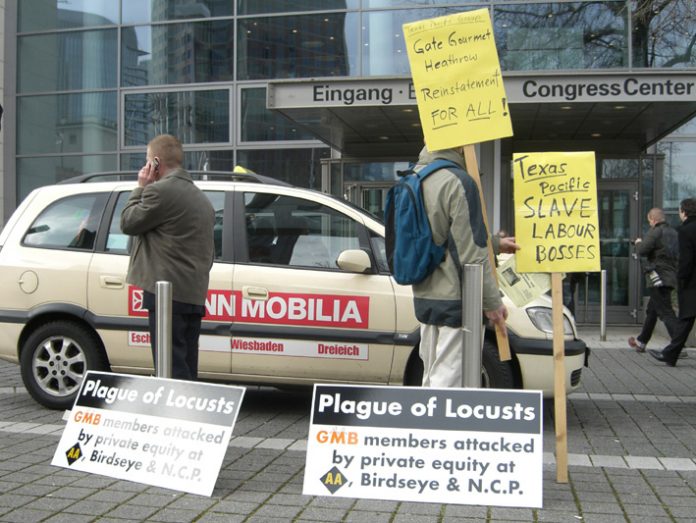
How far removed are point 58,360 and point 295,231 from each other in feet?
7.02

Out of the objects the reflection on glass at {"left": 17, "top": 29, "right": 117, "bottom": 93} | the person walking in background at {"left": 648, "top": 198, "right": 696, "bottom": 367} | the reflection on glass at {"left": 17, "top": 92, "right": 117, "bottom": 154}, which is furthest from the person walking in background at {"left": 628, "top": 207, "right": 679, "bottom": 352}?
the reflection on glass at {"left": 17, "top": 29, "right": 117, "bottom": 93}

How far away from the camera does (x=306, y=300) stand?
609cm

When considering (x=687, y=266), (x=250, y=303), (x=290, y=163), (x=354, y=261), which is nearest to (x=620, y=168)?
(x=687, y=266)

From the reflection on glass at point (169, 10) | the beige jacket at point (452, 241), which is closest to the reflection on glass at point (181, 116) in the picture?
the reflection on glass at point (169, 10)

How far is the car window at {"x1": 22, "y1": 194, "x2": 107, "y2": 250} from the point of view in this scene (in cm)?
662

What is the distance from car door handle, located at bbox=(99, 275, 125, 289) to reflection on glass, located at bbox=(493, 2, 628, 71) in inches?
361

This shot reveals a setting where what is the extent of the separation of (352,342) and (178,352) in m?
1.51

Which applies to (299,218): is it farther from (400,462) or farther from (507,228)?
(507,228)

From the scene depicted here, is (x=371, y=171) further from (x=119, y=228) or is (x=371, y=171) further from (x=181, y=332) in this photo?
(x=181, y=332)

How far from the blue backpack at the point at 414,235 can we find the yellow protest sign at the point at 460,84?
0.20 meters

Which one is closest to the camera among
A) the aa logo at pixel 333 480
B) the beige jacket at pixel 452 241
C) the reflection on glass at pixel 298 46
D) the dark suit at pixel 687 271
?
the aa logo at pixel 333 480

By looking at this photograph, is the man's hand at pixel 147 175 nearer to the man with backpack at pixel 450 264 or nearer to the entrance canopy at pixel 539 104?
the man with backpack at pixel 450 264

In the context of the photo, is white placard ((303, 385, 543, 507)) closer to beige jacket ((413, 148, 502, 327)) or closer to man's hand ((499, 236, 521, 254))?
beige jacket ((413, 148, 502, 327))

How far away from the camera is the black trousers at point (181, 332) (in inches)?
194
